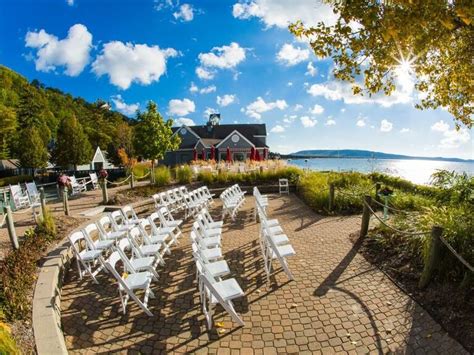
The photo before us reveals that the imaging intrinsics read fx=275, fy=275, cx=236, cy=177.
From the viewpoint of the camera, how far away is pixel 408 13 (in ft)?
12.0

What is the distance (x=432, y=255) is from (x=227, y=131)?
3633 cm

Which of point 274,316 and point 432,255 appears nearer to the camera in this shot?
point 274,316

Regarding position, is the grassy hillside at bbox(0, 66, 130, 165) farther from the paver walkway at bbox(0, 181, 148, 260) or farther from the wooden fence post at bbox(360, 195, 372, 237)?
the wooden fence post at bbox(360, 195, 372, 237)

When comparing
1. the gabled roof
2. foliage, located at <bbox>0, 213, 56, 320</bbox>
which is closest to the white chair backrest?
foliage, located at <bbox>0, 213, 56, 320</bbox>

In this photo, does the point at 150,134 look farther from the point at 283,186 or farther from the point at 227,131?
the point at 227,131

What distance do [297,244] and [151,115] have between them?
46.1 feet

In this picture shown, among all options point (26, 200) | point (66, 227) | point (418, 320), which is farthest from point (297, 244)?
point (26, 200)

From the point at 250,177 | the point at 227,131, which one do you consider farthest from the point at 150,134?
the point at 227,131

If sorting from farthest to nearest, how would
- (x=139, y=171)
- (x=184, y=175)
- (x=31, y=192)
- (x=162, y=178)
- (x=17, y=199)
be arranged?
1. (x=139, y=171)
2. (x=184, y=175)
3. (x=162, y=178)
4. (x=31, y=192)
5. (x=17, y=199)

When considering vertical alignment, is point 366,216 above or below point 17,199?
below

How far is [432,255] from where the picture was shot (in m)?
4.29

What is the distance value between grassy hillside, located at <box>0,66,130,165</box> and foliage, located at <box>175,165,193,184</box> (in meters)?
22.9

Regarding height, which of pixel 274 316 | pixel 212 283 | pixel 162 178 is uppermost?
pixel 162 178

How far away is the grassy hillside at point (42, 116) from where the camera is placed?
32688 millimetres
